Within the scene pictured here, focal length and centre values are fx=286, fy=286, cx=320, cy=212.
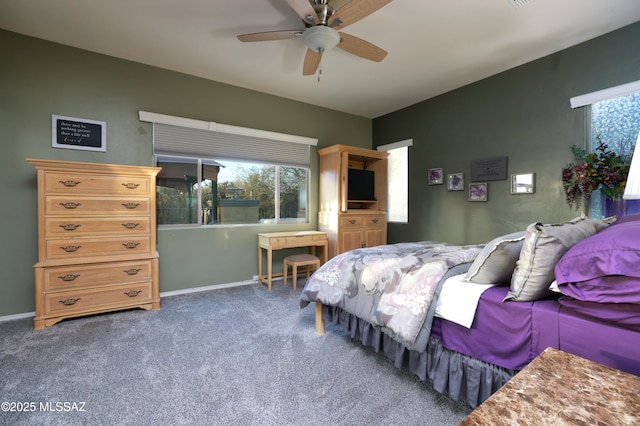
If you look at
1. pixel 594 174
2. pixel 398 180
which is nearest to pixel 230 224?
pixel 398 180

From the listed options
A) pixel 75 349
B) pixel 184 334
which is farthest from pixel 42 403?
pixel 184 334

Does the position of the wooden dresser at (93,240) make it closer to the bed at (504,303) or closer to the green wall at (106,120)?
the green wall at (106,120)

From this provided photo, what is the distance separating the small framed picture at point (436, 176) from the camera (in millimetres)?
4113

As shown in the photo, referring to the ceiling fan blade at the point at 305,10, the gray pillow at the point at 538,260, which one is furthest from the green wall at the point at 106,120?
the gray pillow at the point at 538,260

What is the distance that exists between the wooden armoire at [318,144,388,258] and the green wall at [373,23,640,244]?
18.9 inches

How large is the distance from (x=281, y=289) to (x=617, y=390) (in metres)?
3.35

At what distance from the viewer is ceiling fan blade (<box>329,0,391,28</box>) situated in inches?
74.0

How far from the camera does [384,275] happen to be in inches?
72.6

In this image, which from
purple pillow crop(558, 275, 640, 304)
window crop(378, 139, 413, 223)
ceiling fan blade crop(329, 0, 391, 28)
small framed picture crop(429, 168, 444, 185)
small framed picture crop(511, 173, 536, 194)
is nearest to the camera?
purple pillow crop(558, 275, 640, 304)

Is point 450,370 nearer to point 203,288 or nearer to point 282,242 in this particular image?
point 282,242

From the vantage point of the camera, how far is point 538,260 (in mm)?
1249

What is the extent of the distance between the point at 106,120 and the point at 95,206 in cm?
105

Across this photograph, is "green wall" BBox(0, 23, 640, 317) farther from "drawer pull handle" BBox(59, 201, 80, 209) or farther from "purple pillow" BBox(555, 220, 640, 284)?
"purple pillow" BBox(555, 220, 640, 284)

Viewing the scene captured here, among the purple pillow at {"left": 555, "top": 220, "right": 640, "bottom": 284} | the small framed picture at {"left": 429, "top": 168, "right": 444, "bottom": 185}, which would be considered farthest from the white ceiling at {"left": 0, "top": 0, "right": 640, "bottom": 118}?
the purple pillow at {"left": 555, "top": 220, "right": 640, "bottom": 284}
